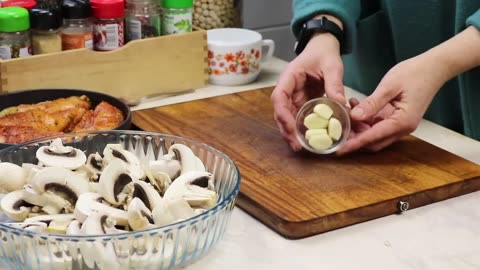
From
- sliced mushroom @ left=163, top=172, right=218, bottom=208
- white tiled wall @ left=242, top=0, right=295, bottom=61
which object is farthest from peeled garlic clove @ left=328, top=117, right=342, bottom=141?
white tiled wall @ left=242, top=0, right=295, bottom=61

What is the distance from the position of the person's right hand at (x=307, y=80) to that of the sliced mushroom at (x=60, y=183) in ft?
1.33

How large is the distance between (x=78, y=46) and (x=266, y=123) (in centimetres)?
37

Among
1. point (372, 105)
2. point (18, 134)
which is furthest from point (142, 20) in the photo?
point (372, 105)

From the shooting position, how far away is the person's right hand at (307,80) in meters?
1.31

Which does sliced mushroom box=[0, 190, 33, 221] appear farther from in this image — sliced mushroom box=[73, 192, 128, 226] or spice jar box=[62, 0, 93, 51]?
spice jar box=[62, 0, 93, 51]

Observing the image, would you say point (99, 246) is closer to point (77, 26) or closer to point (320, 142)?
point (320, 142)

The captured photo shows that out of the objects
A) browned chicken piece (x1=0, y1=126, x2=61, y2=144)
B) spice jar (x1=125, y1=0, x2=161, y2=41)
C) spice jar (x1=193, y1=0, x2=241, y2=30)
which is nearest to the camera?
browned chicken piece (x1=0, y1=126, x2=61, y2=144)

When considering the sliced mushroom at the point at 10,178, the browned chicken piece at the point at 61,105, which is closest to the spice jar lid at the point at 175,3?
the browned chicken piece at the point at 61,105

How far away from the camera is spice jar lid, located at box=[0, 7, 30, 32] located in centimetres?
139

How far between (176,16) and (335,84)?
40cm

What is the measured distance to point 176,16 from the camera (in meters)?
1.58

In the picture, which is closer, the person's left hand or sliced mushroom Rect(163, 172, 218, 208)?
sliced mushroom Rect(163, 172, 218, 208)

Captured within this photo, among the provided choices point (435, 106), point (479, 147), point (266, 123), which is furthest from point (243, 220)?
point (435, 106)

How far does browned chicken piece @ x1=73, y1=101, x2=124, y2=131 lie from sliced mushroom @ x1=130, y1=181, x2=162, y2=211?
11.8 inches
